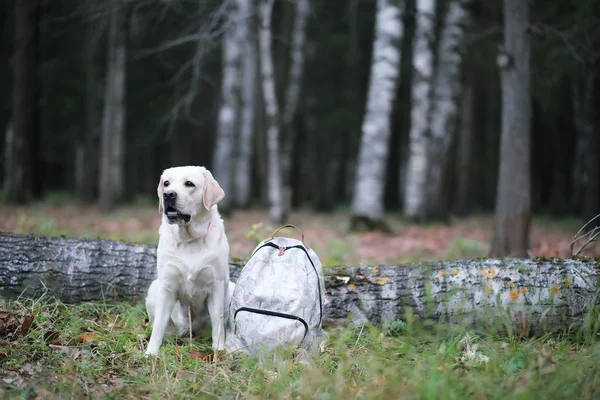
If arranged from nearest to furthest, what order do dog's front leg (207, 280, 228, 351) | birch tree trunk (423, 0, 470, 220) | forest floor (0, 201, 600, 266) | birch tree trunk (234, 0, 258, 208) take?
dog's front leg (207, 280, 228, 351)
forest floor (0, 201, 600, 266)
birch tree trunk (423, 0, 470, 220)
birch tree trunk (234, 0, 258, 208)

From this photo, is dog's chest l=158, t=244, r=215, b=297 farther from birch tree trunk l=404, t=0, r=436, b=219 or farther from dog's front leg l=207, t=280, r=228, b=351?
birch tree trunk l=404, t=0, r=436, b=219

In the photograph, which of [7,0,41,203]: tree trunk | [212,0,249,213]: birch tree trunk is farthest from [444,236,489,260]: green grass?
[7,0,41,203]: tree trunk

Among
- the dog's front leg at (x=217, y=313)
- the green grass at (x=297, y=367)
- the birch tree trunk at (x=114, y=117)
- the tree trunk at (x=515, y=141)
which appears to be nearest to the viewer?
the green grass at (x=297, y=367)

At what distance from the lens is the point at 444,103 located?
12.3 meters

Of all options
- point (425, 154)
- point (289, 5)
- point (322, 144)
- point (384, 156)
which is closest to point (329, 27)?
point (289, 5)

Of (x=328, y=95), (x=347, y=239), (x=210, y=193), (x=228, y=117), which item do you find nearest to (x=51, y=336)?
(x=210, y=193)

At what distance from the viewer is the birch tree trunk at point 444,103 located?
11.9 m

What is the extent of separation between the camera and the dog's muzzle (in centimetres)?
349

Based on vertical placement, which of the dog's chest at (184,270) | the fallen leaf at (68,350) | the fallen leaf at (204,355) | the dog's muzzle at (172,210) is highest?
the dog's muzzle at (172,210)

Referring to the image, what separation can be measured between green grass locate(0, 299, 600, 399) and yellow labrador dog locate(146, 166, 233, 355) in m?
0.29

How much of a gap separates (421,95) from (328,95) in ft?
41.0

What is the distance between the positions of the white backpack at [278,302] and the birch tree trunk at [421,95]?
8163 mm

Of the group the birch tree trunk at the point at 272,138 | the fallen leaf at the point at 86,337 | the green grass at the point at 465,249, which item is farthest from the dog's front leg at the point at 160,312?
the birch tree trunk at the point at 272,138

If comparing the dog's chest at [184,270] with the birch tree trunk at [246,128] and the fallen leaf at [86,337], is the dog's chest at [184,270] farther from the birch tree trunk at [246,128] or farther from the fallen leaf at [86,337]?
the birch tree trunk at [246,128]
